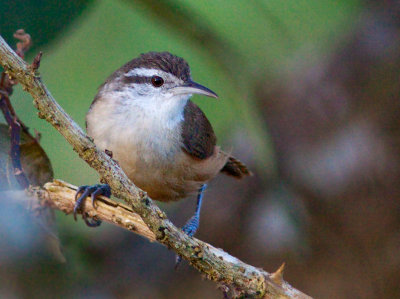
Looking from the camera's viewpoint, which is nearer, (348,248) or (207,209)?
(348,248)

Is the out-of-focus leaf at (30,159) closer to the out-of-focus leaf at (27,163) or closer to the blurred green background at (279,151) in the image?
the out-of-focus leaf at (27,163)

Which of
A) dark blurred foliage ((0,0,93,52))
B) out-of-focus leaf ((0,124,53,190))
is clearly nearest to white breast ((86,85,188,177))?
out-of-focus leaf ((0,124,53,190))

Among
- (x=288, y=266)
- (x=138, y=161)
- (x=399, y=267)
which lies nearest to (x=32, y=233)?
(x=138, y=161)

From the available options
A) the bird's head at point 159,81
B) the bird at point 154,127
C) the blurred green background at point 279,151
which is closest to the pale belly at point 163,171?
the bird at point 154,127

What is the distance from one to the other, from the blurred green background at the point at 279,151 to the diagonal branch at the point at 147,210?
58.0 inches

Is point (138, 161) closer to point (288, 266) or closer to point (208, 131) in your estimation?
point (208, 131)

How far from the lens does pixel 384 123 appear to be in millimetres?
3787

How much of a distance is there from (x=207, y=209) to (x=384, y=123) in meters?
1.45

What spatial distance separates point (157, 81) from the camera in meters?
3.07

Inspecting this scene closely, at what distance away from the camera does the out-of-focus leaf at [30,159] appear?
281 cm

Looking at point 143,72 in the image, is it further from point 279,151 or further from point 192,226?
point 279,151

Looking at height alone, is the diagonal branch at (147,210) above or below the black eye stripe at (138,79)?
below

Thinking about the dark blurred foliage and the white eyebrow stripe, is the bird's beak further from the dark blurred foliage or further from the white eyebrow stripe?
the dark blurred foliage

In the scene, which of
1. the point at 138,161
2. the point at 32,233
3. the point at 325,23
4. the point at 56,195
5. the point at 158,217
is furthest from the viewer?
the point at 325,23
